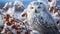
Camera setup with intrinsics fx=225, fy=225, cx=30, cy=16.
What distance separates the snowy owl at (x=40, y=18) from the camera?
2744mm

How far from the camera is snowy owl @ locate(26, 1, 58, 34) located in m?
2.74

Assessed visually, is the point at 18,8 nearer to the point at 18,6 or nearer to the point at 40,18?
the point at 18,6

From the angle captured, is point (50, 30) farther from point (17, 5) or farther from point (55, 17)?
point (17, 5)

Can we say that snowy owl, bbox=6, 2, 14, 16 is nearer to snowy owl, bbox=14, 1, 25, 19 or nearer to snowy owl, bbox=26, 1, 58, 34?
snowy owl, bbox=14, 1, 25, 19

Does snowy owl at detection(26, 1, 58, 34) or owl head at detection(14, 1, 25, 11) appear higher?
owl head at detection(14, 1, 25, 11)

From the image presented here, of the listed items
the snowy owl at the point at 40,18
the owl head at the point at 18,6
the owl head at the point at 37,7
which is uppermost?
the owl head at the point at 18,6

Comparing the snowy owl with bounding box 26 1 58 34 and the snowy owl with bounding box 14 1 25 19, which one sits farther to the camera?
the snowy owl with bounding box 14 1 25 19

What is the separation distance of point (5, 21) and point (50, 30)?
0.61m

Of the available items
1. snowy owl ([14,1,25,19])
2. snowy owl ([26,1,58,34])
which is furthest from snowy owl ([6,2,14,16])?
snowy owl ([26,1,58,34])

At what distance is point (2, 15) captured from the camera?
116 inches

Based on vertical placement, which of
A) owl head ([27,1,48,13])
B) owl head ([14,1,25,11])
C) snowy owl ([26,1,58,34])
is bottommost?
snowy owl ([26,1,58,34])

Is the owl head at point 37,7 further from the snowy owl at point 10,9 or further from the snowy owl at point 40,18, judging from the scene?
the snowy owl at point 10,9

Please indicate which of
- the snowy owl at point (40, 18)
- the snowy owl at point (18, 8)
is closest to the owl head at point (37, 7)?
the snowy owl at point (40, 18)

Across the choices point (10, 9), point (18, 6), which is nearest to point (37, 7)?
point (18, 6)
